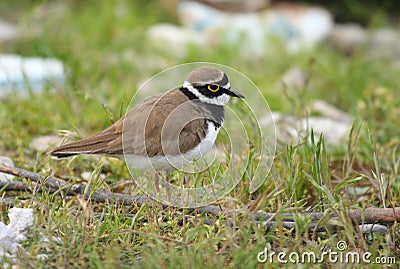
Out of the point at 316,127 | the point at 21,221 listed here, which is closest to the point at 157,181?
the point at 21,221

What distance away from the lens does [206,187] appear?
3.36 meters

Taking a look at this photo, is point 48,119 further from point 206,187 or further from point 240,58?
point 240,58

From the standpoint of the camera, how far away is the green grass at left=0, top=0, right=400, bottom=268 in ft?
9.37

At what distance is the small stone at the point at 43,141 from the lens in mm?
4277

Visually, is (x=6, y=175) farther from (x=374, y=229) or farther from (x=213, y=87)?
(x=374, y=229)

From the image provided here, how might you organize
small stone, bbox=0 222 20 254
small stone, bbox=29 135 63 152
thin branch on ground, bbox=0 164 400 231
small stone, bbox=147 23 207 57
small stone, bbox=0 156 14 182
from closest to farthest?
small stone, bbox=0 222 20 254 → thin branch on ground, bbox=0 164 400 231 → small stone, bbox=0 156 14 182 → small stone, bbox=29 135 63 152 → small stone, bbox=147 23 207 57

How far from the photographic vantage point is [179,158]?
10.7ft

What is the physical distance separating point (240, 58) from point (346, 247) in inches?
164

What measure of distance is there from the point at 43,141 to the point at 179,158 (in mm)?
1496

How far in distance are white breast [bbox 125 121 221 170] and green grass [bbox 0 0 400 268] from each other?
20 centimetres

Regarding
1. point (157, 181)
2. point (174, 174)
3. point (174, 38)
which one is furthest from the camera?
A: point (174, 38)

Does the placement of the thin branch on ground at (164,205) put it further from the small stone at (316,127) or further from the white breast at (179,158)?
the small stone at (316,127)

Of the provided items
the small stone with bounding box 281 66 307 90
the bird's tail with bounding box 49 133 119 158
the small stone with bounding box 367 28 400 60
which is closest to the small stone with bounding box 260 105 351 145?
the small stone with bounding box 281 66 307 90

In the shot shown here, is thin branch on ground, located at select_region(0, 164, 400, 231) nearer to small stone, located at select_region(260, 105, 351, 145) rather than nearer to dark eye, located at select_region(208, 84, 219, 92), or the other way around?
dark eye, located at select_region(208, 84, 219, 92)
